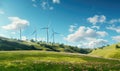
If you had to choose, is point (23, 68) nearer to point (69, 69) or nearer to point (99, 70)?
point (69, 69)

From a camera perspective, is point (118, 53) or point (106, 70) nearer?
point (106, 70)

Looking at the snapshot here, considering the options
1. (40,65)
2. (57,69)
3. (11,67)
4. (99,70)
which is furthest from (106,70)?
(11,67)

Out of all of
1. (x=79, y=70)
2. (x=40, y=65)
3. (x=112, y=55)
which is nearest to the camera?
(x=79, y=70)

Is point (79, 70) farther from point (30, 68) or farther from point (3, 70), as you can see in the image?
point (3, 70)

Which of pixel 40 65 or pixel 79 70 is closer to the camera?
pixel 79 70

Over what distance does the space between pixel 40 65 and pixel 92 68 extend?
4759 millimetres

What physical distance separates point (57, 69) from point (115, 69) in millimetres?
5611

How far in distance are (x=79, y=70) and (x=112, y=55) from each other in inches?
5295

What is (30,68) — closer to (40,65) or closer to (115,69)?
(40,65)

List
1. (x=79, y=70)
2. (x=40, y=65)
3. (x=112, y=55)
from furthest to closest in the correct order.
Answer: (x=112, y=55)
(x=40, y=65)
(x=79, y=70)

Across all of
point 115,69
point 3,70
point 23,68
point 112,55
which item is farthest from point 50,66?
point 112,55

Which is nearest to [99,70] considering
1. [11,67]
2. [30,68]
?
[30,68]

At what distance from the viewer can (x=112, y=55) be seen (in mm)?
154625

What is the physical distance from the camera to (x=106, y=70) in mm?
24344
